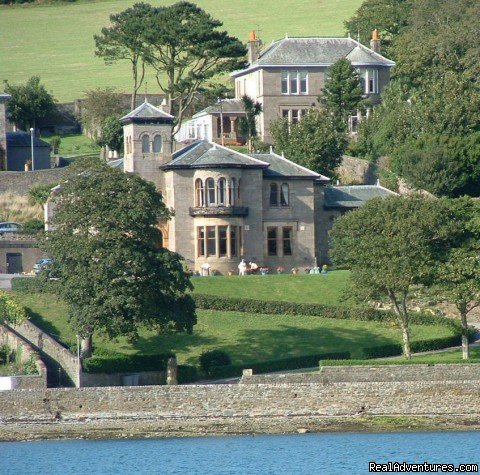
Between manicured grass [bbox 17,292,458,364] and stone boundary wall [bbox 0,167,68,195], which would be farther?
stone boundary wall [bbox 0,167,68,195]

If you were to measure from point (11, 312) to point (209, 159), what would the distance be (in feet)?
66.4

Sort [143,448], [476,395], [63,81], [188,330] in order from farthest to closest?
[63,81] < [188,330] < [476,395] < [143,448]

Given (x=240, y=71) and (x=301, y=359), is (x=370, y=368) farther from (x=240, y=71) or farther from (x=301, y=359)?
(x=240, y=71)

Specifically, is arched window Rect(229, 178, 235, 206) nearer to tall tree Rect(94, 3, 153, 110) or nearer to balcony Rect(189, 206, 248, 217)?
balcony Rect(189, 206, 248, 217)

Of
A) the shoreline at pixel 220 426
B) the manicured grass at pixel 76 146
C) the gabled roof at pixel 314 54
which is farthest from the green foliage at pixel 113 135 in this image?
the shoreline at pixel 220 426

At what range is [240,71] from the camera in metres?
125

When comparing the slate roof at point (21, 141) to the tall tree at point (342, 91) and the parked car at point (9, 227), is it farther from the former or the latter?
the tall tree at point (342, 91)

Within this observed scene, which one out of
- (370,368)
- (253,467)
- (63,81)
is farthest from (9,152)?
(253,467)

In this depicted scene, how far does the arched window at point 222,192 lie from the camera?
92000mm

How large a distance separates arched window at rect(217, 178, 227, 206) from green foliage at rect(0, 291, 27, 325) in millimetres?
18507

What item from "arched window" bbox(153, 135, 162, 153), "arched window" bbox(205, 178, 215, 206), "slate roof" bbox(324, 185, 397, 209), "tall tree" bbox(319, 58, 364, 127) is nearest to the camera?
"arched window" bbox(205, 178, 215, 206)

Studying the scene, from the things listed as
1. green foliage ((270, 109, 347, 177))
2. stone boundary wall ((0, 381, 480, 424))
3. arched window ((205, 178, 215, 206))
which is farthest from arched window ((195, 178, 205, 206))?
stone boundary wall ((0, 381, 480, 424))

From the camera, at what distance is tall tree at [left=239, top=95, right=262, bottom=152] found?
120875 millimetres

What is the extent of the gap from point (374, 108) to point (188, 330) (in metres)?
47.2
